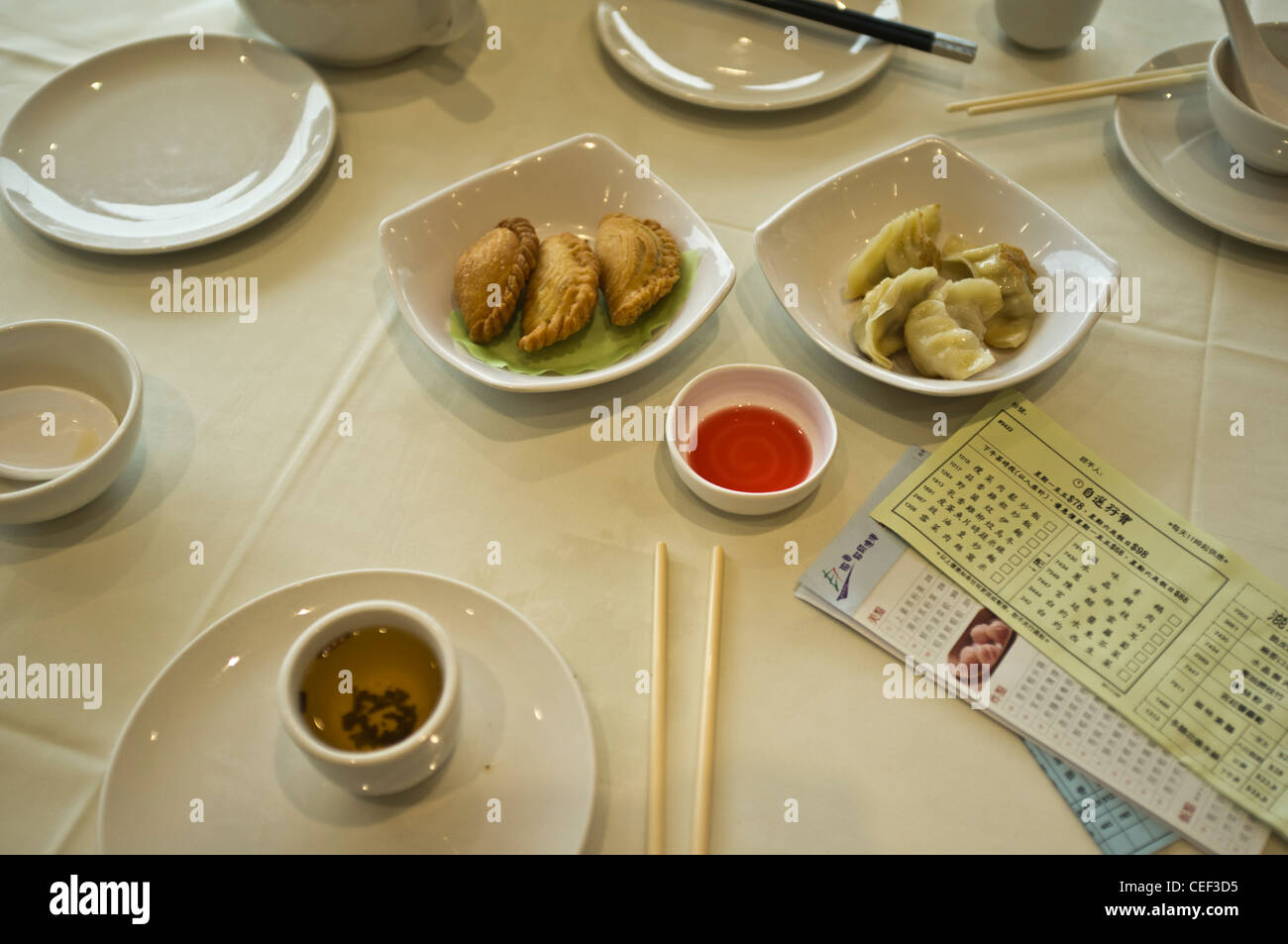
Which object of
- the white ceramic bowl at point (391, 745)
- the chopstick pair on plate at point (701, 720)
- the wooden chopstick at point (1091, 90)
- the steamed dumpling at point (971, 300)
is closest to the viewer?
the white ceramic bowl at point (391, 745)

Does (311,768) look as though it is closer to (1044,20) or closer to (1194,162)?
(1194,162)

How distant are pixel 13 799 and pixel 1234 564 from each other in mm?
1425

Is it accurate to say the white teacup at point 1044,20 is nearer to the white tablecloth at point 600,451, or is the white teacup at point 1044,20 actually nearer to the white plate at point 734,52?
the white tablecloth at point 600,451

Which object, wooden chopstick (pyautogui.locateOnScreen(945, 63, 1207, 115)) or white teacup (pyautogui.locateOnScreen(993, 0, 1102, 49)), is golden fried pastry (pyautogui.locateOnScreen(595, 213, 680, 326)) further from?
white teacup (pyautogui.locateOnScreen(993, 0, 1102, 49))

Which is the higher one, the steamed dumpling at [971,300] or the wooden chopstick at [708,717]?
the steamed dumpling at [971,300]

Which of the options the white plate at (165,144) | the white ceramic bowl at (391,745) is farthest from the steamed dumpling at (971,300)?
the white plate at (165,144)

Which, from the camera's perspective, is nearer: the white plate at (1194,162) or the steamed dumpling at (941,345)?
the steamed dumpling at (941,345)

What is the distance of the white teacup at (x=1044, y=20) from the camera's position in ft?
5.54

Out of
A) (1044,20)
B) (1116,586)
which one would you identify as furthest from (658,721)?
(1044,20)

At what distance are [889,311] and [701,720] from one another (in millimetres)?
632

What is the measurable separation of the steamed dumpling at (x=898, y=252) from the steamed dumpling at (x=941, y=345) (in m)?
0.10

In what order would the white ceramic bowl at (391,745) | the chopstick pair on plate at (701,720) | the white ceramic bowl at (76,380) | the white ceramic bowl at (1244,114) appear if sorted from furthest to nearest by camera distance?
the white ceramic bowl at (1244,114), the white ceramic bowl at (76,380), the chopstick pair on plate at (701,720), the white ceramic bowl at (391,745)
